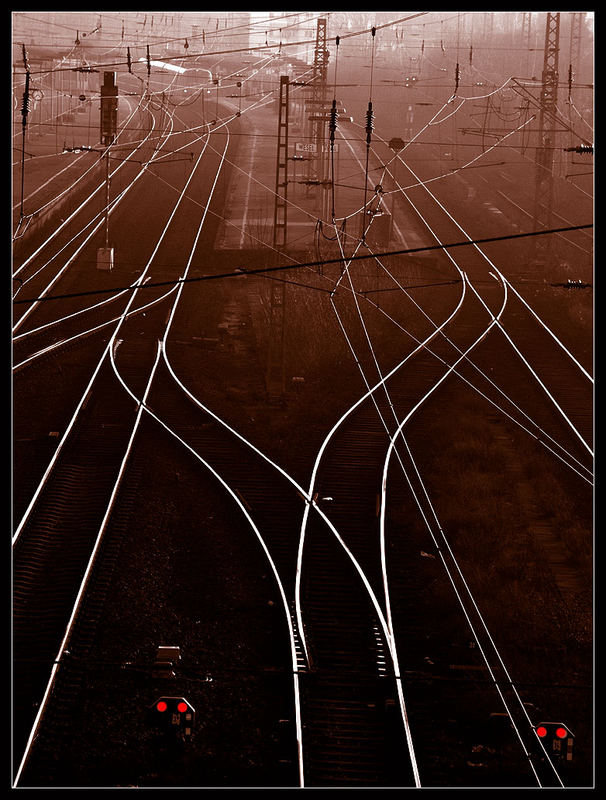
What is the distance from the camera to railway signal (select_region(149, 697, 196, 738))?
19.1 ft

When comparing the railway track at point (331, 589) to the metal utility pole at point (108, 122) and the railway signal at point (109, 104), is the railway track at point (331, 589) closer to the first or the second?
the metal utility pole at point (108, 122)

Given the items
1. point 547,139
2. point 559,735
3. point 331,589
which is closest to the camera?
point 559,735

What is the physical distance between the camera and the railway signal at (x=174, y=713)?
19.1 feet

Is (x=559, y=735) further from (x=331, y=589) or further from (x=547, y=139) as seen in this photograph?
(x=547, y=139)

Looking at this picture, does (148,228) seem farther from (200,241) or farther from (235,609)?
(235,609)

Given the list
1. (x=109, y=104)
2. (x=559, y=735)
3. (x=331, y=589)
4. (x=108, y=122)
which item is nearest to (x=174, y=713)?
(x=559, y=735)

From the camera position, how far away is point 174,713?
5.81m

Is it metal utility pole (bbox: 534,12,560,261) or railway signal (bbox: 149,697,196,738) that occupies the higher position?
metal utility pole (bbox: 534,12,560,261)

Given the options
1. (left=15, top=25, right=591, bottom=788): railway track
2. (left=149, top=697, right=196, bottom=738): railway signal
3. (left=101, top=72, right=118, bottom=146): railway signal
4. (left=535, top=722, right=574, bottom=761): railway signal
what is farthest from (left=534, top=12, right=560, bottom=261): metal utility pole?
(left=149, top=697, right=196, bottom=738): railway signal

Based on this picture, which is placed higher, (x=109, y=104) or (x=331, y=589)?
(x=109, y=104)

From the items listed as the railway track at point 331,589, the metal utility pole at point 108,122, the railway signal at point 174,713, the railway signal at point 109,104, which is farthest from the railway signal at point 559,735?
the railway signal at point 109,104

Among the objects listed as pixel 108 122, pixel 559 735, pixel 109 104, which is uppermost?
pixel 109 104

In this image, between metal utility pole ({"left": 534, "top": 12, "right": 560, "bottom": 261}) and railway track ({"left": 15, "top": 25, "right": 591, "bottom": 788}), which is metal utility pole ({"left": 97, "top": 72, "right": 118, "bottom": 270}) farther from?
metal utility pole ({"left": 534, "top": 12, "right": 560, "bottom": 261})
